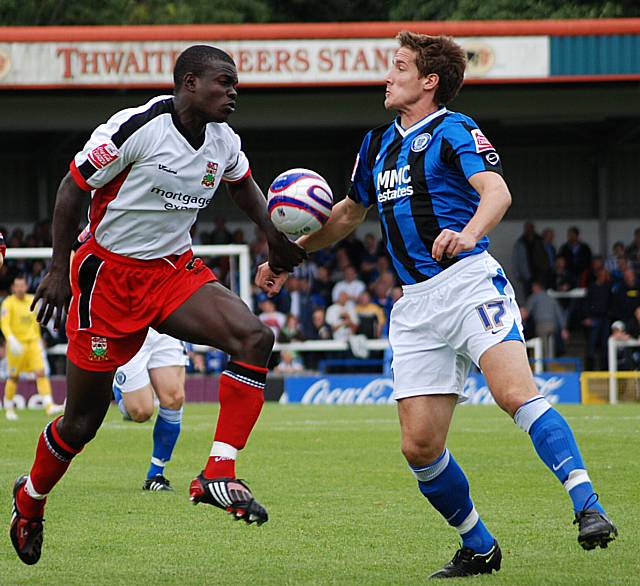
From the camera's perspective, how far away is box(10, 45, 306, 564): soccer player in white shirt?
5789 mm

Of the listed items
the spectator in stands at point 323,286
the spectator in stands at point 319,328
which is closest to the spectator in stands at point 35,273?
the spectator in stands at point 319,328

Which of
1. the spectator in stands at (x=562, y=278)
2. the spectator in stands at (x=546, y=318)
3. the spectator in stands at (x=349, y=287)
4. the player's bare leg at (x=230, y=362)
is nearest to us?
the player's bare leg at (x=230, y=362)

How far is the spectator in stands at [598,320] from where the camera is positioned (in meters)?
Result: 21.9

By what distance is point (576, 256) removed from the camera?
80.6ft

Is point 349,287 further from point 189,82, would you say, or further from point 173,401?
point 189,82

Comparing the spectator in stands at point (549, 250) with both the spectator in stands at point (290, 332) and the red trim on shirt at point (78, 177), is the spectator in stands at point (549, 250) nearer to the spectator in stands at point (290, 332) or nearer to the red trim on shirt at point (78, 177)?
the spectator in stands at point (290, 332)

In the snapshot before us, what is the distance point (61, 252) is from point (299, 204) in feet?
4.05

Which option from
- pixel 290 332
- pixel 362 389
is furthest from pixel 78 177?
pixel 290 332

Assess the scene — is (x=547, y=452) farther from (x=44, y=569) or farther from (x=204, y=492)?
(x=44, y=569)

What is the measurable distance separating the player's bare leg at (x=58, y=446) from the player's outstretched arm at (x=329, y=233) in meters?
1.00

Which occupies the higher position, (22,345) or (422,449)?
(422,449)

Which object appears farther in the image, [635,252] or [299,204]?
[635,252]

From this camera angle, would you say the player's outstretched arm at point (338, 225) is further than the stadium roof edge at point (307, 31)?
No

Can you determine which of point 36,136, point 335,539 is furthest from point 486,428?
point 36,136
